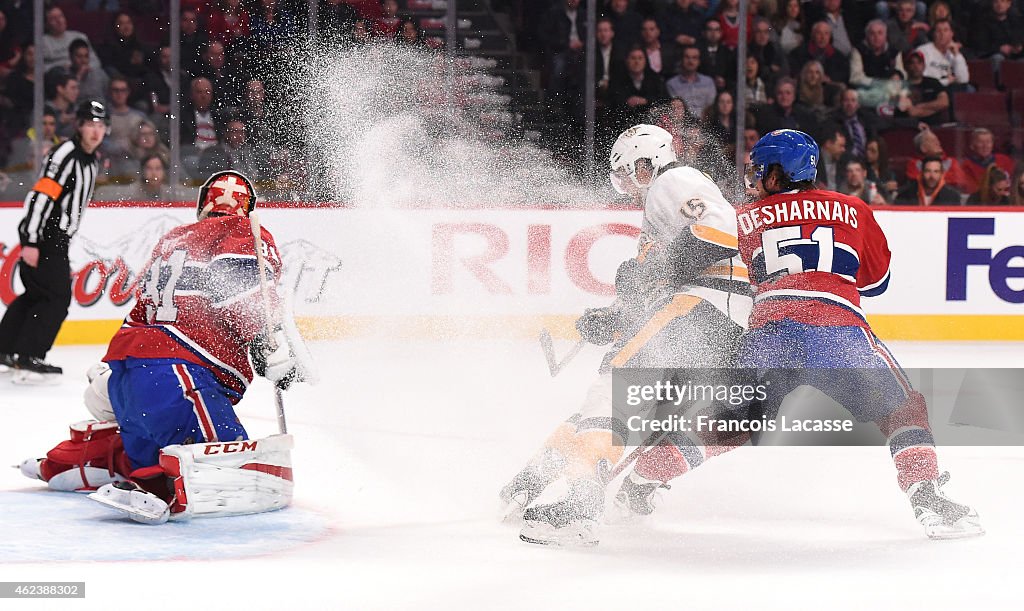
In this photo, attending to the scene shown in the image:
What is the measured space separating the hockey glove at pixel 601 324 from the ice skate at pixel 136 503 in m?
1.34

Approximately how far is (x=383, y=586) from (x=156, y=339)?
1.25 metres

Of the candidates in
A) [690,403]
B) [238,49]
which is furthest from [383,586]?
[238,49]

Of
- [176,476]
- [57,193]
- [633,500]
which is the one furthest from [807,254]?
[57,193]

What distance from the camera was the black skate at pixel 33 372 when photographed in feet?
23.0

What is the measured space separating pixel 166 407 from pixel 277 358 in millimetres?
356

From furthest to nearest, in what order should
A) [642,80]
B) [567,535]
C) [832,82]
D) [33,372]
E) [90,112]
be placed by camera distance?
[832,82], [642,80], [33,372], [90,112], [567,535]

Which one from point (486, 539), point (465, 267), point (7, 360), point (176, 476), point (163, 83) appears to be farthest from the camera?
point (163, 83)

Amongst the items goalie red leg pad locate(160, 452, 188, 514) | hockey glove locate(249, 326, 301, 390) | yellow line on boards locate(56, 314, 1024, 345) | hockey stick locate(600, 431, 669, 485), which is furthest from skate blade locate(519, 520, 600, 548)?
yellow line on boards locate(56, 314, 1024, 345)

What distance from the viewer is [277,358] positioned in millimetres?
4242

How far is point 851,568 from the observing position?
3754 mm

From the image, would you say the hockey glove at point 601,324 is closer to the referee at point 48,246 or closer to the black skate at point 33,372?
the referee at point 48,246

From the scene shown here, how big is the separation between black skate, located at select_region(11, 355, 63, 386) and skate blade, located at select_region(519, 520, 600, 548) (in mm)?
3914

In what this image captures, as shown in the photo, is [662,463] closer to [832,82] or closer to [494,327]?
[494,327]

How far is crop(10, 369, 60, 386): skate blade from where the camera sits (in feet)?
23.0
